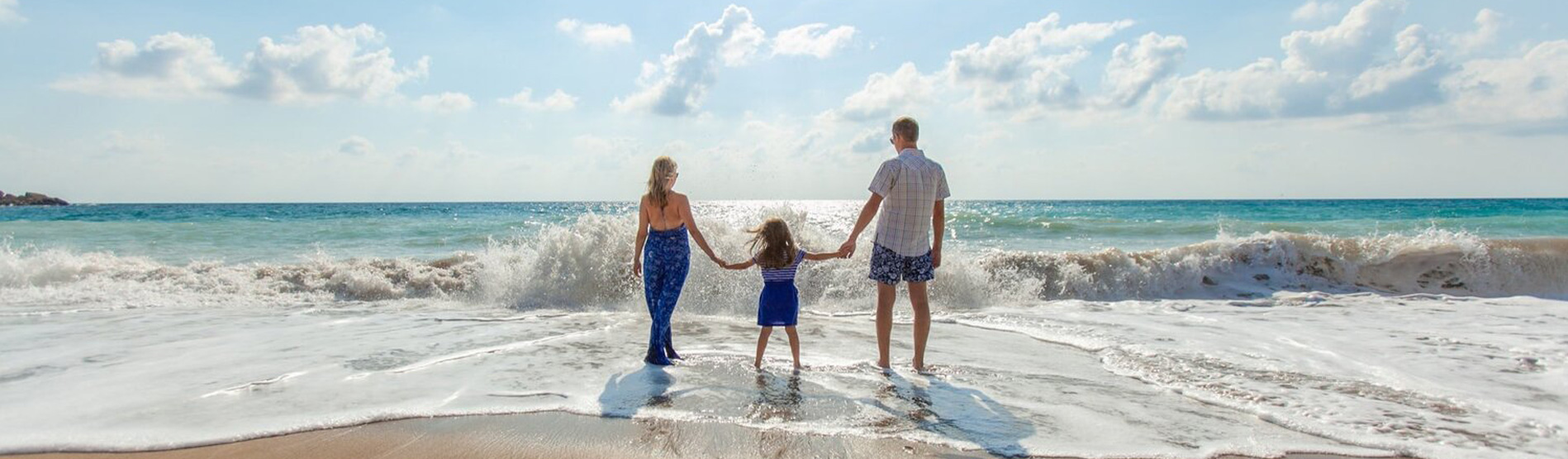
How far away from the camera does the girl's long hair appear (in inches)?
210

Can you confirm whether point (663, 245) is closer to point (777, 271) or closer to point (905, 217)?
point (777, 271)

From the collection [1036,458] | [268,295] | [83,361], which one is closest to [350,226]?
[268,295]

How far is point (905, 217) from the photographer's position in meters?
5.36

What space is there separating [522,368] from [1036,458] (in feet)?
11.6

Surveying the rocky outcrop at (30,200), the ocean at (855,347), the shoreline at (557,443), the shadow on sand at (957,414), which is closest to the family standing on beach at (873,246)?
the ocean at (855,347)

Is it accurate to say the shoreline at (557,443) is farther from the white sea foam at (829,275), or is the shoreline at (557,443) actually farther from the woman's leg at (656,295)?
the white sea foam at (829,275)

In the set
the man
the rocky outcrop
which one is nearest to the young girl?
the man

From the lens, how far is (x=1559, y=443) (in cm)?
420

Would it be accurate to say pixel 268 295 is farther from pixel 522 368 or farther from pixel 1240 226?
pixel 1240 226

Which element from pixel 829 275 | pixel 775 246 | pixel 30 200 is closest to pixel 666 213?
pixel 775 246

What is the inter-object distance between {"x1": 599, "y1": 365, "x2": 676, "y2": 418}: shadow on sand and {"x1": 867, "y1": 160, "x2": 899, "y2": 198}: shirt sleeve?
1807 millimetres

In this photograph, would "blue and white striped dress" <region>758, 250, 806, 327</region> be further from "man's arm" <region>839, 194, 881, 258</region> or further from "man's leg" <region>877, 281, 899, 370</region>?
"man's leg" <region>877, 281, 899, 370</region>

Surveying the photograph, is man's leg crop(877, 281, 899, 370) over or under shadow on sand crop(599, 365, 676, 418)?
over

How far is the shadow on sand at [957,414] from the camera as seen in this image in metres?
4.01
